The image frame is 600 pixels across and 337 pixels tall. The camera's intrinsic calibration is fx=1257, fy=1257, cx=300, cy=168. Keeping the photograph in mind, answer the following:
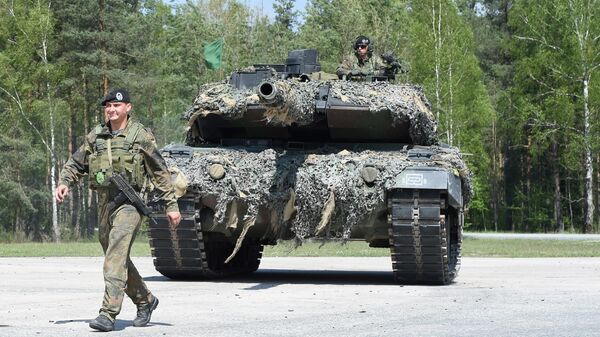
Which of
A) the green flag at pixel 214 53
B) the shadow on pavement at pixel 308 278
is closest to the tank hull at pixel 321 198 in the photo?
the shadow on pavement at pixel 308 278

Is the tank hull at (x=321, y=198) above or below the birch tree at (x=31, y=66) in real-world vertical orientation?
below

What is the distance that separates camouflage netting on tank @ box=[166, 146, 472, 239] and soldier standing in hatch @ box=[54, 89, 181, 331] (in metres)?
4.80

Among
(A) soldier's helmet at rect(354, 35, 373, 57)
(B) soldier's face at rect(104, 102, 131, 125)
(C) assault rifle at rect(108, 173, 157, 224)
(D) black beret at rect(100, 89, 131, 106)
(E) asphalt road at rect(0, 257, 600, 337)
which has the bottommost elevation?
(E) asphalt road at rect(0, 257, 600, 337)

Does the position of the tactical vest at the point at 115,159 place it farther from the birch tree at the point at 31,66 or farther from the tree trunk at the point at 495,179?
the tree trunk at the point at 495,179

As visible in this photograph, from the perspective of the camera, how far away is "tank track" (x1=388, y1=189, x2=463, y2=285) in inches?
582

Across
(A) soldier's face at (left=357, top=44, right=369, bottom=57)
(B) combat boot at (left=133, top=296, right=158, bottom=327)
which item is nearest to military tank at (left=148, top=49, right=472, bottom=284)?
(A) soldier's face at (left=357, top=44, right=369, bottom=57)

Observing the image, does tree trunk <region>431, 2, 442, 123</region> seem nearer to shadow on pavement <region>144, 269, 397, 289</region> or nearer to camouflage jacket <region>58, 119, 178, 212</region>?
shadow on pavement <region>144, 269, 397, 289</region>

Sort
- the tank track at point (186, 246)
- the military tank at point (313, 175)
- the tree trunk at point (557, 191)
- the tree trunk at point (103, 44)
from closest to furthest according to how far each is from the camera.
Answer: the military tank at point (313, 175), the tank track at point (186, 246), the tree trunk at point (103, 44), the tree trunk at point (557, 191)

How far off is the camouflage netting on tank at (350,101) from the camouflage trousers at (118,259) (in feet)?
18.3

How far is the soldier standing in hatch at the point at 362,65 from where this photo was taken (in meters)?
17.9

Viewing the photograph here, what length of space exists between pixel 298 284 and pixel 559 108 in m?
33.2

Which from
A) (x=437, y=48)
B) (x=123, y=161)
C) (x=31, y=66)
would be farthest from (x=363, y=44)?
(x=31, y=66)

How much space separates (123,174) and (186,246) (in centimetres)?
563

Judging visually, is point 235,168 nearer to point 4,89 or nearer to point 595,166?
point 4,89
